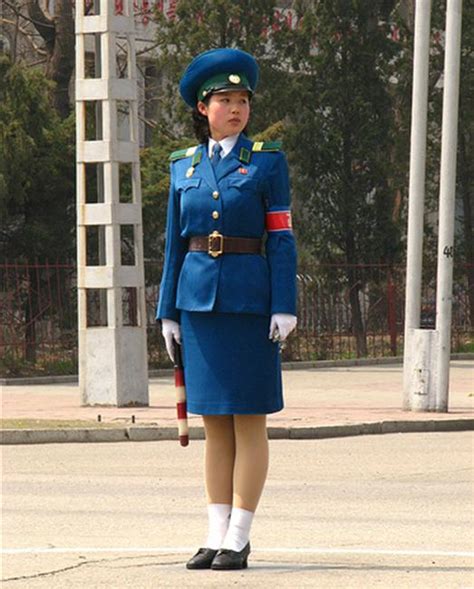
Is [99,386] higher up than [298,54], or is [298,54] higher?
[298,54]

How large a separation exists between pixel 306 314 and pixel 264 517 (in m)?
22.2

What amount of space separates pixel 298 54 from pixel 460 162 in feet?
16.8

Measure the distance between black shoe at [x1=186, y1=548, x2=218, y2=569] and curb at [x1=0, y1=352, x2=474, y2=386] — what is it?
19.4 metres

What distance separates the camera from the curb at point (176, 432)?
1689cm

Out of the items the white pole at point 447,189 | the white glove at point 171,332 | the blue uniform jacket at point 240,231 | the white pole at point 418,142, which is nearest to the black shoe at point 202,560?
the white glove at point 171,332

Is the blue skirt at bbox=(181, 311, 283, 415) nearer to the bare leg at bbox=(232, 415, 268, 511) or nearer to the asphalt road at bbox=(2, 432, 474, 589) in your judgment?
the bare leg at bbox=(232, 415, 268, 511)

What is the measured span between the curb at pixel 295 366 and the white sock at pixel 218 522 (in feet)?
63.4

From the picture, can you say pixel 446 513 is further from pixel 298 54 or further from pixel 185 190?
pixel 298 54

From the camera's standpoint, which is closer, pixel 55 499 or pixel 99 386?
pixel 55 499

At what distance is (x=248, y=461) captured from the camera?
841 centimetres

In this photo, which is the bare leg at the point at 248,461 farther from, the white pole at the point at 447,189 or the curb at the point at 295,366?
the curb at the point at 295,366

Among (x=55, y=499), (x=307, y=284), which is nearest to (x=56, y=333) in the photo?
(x=307, y=284)

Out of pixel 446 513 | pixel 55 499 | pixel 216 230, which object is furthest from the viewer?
pixel 55 499

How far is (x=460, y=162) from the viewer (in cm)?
3944
